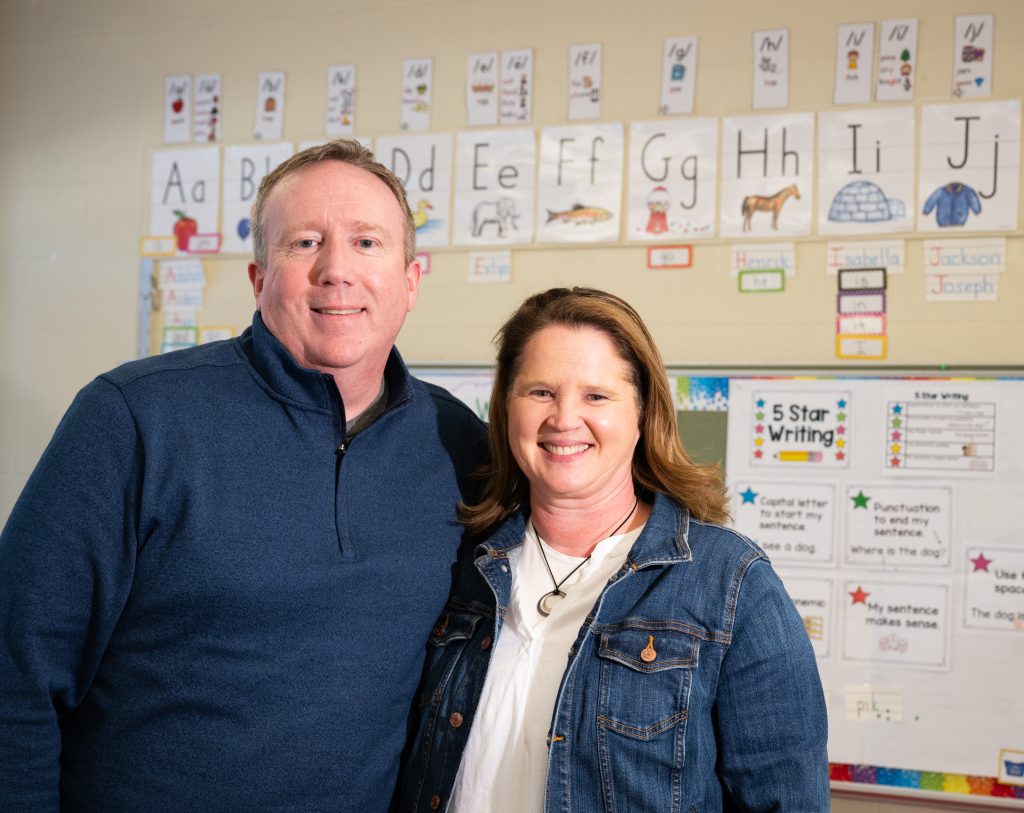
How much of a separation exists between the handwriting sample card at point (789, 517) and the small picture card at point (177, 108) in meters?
2.11

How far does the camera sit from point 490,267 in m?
2.87

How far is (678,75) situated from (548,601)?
178 centimetres

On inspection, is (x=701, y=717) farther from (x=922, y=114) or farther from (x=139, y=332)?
(x=139, y=332)

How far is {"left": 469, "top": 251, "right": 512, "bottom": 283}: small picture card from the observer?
2.85 meters

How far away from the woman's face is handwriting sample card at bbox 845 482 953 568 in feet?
3.92

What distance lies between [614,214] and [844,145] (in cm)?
65

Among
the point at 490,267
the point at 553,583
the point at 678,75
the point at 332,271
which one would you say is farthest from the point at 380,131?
the point at 553,583

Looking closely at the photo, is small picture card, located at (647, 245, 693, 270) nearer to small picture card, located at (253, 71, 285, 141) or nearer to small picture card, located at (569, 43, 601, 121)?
small picture card, located at (569, 43, 601, 121)

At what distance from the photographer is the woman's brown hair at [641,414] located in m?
1.59

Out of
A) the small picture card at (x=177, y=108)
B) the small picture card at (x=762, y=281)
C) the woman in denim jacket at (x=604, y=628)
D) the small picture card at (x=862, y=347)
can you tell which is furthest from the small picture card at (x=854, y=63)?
the small picture card at (x=177, y=108)

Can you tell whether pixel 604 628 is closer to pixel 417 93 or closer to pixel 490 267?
pixel 490 267

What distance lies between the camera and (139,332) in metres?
3.13

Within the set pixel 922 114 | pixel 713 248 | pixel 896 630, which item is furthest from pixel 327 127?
pixel 896 630

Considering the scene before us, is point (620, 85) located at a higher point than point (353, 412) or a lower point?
higher
